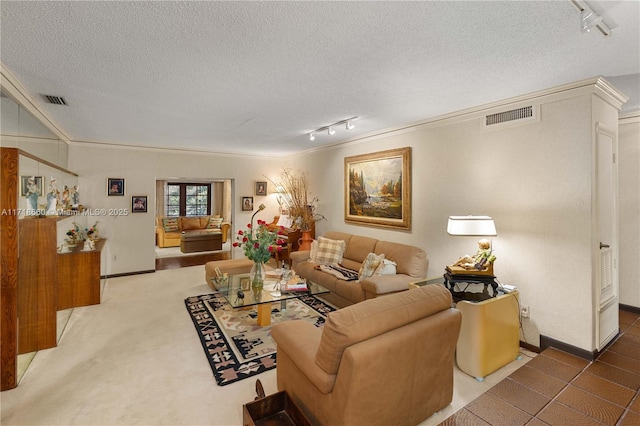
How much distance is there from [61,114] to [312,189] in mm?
4134

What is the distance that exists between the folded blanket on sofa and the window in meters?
7.90

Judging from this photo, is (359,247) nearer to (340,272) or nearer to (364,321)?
(340,272)

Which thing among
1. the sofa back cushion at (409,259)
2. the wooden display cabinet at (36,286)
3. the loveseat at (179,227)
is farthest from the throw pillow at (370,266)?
the loveseat at (179,227)

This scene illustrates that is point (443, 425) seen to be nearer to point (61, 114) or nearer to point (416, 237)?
point (416, 237)

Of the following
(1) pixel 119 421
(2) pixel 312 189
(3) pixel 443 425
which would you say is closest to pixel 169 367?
(1) pixel 119 421

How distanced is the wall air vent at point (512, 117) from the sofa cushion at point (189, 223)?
28.7 feet

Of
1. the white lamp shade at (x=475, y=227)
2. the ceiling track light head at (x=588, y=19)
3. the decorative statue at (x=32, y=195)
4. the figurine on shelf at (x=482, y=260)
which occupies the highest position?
the ceiling track light head at (x=588, y=19)

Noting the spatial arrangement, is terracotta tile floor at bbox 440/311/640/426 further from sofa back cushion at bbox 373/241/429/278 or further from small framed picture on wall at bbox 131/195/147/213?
small framed picture on wall at bbox 131/195/147/213

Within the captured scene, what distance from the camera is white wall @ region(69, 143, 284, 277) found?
538 centimetres

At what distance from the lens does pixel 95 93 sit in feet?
9.64

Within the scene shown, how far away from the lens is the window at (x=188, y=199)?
416 inches

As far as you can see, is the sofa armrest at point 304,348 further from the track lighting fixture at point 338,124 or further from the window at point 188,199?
the window at point 188,199

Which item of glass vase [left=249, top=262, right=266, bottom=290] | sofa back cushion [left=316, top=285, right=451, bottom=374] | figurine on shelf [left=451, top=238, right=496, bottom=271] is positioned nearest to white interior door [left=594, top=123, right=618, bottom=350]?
figurine on shelf [left=451, top=238, right=496, bottom=271]

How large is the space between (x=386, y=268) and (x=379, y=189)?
4.49ft
